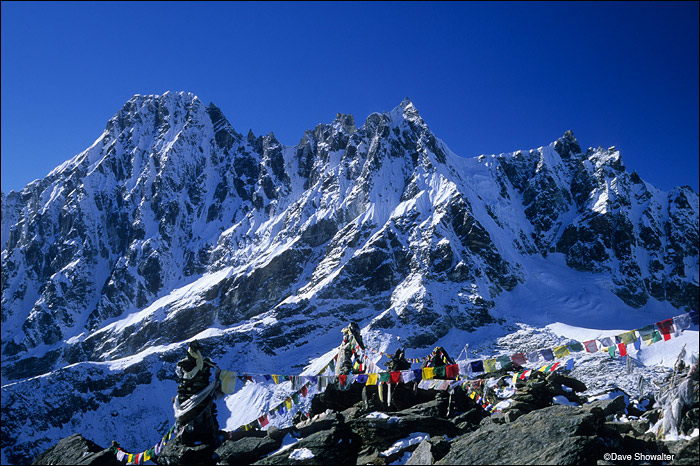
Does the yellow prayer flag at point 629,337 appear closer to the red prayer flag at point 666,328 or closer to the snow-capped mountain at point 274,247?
the red prayer flag at point 666,328

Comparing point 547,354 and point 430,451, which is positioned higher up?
point 547,354

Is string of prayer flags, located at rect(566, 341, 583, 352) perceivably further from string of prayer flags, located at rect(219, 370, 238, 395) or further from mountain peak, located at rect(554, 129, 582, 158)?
mountain peak, located at rect(554, 129, 582, 158)

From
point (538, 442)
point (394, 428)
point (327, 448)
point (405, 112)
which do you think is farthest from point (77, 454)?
point (405, 112)

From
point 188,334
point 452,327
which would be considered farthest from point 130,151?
point 452,327

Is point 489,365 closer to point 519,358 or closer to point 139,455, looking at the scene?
point 519,358

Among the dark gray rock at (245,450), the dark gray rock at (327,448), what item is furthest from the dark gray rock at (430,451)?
the dark gray rock at (245,450)
